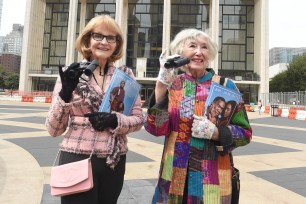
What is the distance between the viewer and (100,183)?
7.04ft

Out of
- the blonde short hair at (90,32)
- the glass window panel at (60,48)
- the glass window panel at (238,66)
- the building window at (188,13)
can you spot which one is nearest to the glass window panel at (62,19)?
the glass window panel at (60,48)

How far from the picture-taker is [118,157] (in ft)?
7.02

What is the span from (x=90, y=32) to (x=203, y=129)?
1.14 m

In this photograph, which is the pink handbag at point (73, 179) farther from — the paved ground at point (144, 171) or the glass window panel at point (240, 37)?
the glass window panel at point (240, 37)

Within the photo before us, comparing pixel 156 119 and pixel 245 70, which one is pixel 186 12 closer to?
pixel 245 70

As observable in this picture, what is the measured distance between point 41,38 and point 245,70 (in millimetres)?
37353

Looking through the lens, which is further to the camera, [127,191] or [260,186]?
[260,186]

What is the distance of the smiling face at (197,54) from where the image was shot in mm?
2180

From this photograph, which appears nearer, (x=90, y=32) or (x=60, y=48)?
(x=90, y=32)

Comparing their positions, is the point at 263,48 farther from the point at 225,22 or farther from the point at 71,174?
the point at 71,174

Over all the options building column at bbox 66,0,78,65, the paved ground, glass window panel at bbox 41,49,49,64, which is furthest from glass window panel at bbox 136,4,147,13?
the paved ground

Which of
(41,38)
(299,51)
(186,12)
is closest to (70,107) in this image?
(186,12)

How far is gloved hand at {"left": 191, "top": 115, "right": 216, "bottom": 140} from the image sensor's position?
199 cm

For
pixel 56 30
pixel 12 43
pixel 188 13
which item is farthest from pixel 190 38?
pixel 12 43
